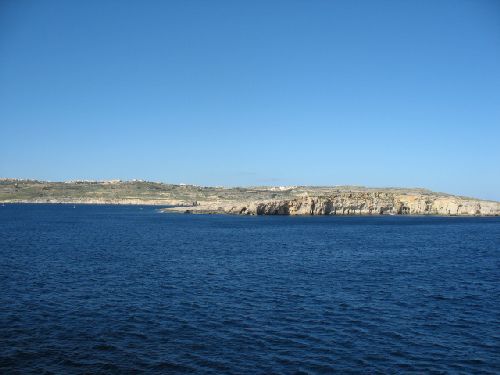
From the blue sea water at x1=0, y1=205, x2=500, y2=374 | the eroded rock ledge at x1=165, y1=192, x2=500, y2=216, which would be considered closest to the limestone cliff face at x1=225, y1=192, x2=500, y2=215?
the eroded rock ledge at x1=165, y1=192, x2=500, y2=216

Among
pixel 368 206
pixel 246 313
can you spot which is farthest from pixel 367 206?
pixel 246 313

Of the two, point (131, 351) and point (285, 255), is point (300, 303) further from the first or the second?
point (285, 255)

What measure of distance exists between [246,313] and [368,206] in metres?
146

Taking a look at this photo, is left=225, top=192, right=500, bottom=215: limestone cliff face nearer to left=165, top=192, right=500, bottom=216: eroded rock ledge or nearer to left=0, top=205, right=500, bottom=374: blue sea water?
left=165, top=192, right=500, bottom=216: eroded rock ledge

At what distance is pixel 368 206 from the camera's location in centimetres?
16975

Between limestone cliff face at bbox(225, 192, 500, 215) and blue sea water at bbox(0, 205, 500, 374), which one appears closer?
blue sea water at bbox(0, 205, 500, 374)

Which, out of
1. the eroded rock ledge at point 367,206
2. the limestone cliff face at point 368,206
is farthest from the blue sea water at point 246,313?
the eroded rock ledge at point 367,206

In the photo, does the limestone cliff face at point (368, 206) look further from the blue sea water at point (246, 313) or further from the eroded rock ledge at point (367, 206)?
the blue sea water at point (246, 313)

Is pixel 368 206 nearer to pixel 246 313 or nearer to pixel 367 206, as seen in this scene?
pixel 367 206

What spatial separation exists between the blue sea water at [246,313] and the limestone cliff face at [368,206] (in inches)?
4074

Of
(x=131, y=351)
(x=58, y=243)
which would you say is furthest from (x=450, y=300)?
(x=58, y=243)

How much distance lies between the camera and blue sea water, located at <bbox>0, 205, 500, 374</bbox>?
23.1 metres

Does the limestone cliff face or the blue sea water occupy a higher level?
the limestone cliff face

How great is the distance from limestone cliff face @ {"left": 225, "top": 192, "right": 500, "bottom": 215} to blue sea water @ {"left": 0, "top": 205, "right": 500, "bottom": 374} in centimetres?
10347
